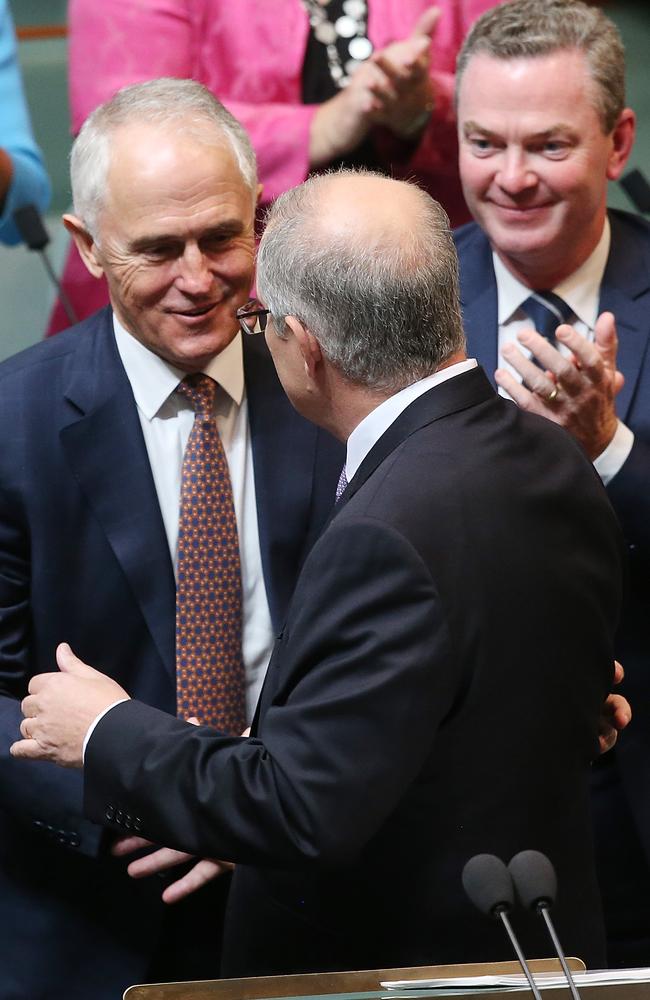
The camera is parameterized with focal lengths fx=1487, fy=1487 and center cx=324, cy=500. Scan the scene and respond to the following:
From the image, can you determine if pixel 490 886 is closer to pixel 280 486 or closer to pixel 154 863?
pixel 154 863

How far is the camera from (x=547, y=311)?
2518 mm

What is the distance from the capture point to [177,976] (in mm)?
2350

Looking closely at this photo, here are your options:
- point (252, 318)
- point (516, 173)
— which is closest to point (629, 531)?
point (516, 173)

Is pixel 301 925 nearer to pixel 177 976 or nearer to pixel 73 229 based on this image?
pixel 177 976

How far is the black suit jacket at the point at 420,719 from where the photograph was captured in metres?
1.56

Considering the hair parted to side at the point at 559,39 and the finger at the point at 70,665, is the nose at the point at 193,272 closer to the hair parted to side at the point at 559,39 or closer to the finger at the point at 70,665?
the finger at the point at 70,665

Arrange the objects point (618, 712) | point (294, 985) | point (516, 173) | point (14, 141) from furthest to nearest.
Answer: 1. point (14, 141)
2. point (516, 173)
3. point (618, 712)
4. point (294, 985)

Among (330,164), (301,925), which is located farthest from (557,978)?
(330,164)

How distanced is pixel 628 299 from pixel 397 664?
1.17 m

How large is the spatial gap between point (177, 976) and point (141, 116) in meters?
1.32

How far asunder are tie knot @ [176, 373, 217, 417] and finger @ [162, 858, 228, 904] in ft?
2.12

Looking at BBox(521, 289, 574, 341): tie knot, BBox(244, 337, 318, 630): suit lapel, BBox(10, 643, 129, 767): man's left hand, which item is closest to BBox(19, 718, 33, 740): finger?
BBox(10, 643, 129, 767): man's left hand

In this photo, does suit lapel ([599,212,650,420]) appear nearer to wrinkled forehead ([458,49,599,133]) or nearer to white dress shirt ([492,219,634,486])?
white dress shirt ([492,219,634,486])

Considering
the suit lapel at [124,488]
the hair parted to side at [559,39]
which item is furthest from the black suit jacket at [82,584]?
the hair parted to side at [559,39]
